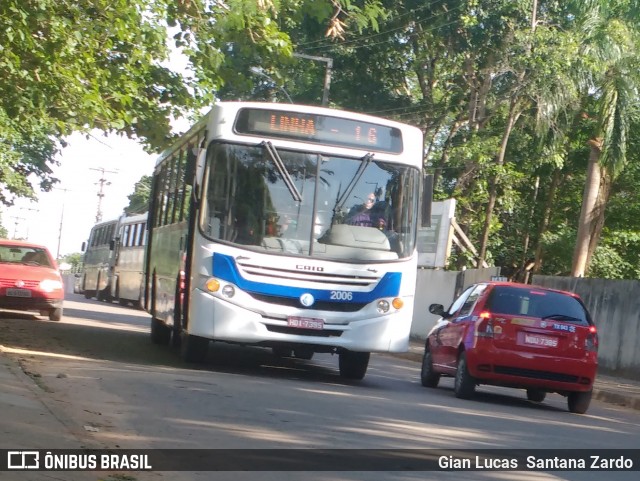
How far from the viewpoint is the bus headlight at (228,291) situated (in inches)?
574

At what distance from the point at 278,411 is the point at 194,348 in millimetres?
4920


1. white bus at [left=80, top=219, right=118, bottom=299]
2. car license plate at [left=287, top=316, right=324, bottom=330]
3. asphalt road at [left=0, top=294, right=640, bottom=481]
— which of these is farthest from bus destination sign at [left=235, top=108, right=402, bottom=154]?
white bus at [left=80, top=219, right=118, bottom=299]

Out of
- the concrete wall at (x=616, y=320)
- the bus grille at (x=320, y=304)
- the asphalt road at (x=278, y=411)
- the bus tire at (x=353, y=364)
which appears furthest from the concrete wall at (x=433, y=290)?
the bus grille at (x=320, y=304)

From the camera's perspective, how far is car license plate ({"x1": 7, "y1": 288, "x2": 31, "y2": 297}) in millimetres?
23114

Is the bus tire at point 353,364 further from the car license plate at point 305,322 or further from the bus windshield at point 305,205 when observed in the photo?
the bus windshield at point 305,205

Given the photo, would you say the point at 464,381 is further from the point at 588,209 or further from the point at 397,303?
the point at 588,209

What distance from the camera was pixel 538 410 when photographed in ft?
49.3

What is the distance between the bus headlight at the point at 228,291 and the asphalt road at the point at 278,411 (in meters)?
1.02

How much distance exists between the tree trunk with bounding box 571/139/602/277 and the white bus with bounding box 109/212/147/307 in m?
13.3

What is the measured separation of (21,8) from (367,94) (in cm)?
2716

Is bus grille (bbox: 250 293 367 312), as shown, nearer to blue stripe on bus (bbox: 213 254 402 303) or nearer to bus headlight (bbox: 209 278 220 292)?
blue stripe on bus (bbox: 213 254 402 303)

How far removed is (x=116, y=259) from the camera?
1758 inches

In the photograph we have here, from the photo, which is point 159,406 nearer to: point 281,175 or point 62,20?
point 281,175

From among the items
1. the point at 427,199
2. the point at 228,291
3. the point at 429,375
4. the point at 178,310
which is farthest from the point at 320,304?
the point at 429,375
